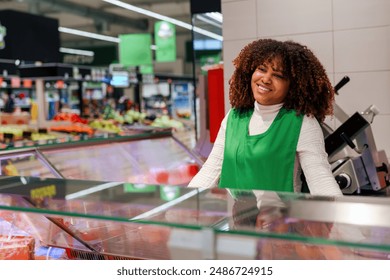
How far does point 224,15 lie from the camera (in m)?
5.14

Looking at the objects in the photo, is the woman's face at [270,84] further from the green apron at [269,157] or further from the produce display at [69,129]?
the produce display at [69,129]

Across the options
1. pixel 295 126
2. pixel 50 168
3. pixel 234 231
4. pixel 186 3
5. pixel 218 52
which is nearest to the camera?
pixel 234 231

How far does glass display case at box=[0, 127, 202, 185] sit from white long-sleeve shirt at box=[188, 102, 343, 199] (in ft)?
4.79

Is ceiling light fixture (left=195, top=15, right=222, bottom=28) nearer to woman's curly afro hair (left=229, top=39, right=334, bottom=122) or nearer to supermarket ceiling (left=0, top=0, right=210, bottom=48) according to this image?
woman's curly afro hair (left=229, top=39, right=334, bottom=122)

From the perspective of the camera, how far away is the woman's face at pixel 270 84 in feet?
7.40

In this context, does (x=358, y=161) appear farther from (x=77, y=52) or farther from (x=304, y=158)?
(x=77, y=52)

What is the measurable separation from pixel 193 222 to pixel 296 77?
1.16m

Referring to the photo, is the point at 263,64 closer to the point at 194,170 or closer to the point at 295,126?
the point at 295,126

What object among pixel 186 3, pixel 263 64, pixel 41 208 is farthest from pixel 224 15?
pixel 186 3

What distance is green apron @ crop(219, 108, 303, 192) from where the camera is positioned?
2.18 metres

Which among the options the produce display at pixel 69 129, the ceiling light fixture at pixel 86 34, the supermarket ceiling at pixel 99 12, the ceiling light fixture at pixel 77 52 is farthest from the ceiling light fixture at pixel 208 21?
the ceiling light fixture at pixel 77 52

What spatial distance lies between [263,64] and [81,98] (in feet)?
62.8

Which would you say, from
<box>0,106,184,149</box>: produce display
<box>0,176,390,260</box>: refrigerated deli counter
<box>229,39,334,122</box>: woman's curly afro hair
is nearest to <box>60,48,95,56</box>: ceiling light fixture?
<box>0,106,184,149</box>: produce display

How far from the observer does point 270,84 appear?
89.0 inches
